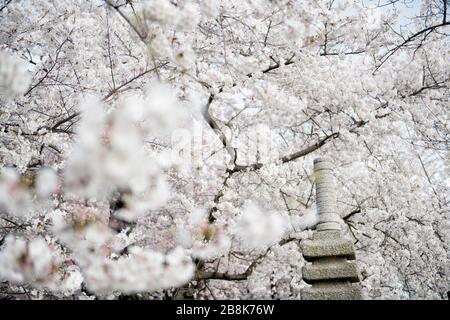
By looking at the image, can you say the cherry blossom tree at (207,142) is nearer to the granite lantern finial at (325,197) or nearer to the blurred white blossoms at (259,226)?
the blurred white blossoms at (259,226)

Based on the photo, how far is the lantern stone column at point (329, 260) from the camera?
612 centimetres

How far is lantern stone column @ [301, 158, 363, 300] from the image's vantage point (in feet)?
20.1

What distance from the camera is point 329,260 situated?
6469 mm

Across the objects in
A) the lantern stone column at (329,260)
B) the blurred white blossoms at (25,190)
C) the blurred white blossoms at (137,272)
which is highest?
the blurred white blossoms at (25,190)

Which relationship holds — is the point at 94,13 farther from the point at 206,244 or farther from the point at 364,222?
the point at 364,222

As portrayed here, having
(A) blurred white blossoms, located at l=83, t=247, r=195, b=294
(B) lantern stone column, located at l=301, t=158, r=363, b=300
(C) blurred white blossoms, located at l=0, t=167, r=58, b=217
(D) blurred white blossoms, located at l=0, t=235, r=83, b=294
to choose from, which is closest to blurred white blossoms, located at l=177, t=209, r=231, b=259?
(B) lantern stone column, located at l=301, t=158, r=363, b=300

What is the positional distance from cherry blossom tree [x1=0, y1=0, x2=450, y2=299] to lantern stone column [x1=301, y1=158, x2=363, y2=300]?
992 millimetres

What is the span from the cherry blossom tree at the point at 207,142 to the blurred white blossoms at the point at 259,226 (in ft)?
0.15

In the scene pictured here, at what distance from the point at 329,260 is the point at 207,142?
3437mm

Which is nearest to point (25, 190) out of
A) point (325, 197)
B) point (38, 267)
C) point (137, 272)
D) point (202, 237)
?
point (38, 267)

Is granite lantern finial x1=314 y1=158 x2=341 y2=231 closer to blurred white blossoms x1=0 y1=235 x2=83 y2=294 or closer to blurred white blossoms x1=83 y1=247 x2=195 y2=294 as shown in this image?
blurred white blossoms x1=83 y1=247 x2=195 y2=294

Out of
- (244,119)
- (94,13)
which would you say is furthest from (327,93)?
(94,13)

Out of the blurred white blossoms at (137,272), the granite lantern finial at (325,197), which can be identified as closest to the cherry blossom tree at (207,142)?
→ the blurred white blossoms at (137,272)

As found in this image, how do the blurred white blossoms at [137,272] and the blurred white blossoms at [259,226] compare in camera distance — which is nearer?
the blurred white blossoms at [137,272]
